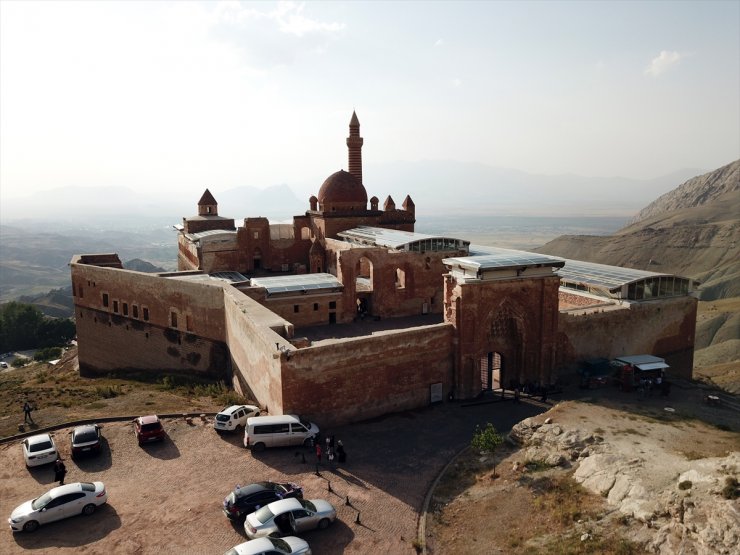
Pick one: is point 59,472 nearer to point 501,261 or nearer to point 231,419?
point 231,419

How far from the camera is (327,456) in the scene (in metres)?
20.3

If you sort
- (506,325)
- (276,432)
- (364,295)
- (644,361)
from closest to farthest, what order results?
(276,432) < (506,325) < (644,361) < (364,295)

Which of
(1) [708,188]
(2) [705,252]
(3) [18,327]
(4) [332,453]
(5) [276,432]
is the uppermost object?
(1) [708,188]

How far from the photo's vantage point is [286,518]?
15328 millimetres

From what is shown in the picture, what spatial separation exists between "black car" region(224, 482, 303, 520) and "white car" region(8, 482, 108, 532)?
4.03 metres

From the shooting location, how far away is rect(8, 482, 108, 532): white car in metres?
15.6

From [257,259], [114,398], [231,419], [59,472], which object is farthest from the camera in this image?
[257,259]

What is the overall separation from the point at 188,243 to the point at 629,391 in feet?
118

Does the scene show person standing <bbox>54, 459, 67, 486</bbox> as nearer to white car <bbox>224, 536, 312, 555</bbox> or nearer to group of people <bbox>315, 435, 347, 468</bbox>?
white car <bbox>224, 536, 312, 555</bbox>

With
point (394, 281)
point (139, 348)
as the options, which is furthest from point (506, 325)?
point (139, 348)

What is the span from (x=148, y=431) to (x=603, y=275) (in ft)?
90.9

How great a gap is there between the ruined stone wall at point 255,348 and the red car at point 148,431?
14.8 feet

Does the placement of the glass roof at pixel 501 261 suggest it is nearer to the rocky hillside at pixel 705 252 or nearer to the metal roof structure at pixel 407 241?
the metal roof structure at pixel 407 241

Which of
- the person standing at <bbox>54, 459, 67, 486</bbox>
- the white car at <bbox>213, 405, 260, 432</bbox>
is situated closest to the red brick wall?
the white car at <bbox>213, 405, 260, 432</bbox>
